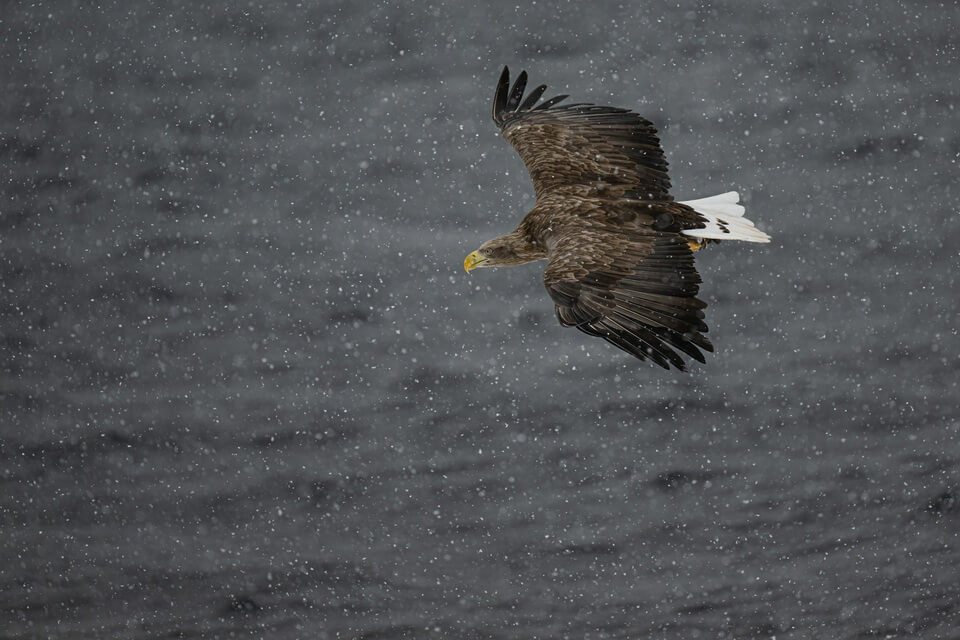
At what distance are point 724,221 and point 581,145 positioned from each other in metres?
0.68

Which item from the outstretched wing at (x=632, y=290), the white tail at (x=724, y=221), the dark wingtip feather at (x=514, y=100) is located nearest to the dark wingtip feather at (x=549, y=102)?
the dark wingtip feather at (x=514, y=100)

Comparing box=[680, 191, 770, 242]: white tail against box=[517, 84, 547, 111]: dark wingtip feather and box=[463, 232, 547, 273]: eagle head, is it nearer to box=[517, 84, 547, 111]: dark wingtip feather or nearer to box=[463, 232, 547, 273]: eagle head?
box=[463, 232, 547, 273]: eagle head

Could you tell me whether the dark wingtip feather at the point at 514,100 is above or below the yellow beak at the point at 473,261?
above

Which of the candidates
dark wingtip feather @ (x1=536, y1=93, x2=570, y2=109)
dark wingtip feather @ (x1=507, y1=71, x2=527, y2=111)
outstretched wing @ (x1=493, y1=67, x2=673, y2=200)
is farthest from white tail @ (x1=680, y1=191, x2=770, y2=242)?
dark wingtip feather @ (x1=507, y1=71, x2=527, y2=111)

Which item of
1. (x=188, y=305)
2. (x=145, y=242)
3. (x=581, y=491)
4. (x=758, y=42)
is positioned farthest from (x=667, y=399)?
(x=145, y=242)

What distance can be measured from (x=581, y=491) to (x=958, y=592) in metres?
2.20

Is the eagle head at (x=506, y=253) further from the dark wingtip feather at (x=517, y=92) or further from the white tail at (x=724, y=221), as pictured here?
the dark wingtip feather at (x=517, y=92)

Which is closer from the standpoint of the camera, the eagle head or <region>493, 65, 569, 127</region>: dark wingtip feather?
the eagle head

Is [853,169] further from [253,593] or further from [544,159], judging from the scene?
[253,593]

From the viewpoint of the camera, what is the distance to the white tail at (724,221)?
3297mm

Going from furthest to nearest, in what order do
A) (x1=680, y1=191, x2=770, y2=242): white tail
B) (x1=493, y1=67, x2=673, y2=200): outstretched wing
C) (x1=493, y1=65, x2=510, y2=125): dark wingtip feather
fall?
(x1=493, y1=65, x2=510, y2=125): dark wingtip feather < (x1=493, y1=67, x2=673, y2=200): outstretched wing < (x1=680, y1=191, x2=770, y2=242): white tail

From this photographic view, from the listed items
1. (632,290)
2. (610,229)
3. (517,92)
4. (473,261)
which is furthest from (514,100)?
(632,290)

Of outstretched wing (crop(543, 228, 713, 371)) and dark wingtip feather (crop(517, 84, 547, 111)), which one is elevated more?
dark wingtip feather (crop(517, 84, 547, 111))

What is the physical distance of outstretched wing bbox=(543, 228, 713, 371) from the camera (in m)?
2.91
